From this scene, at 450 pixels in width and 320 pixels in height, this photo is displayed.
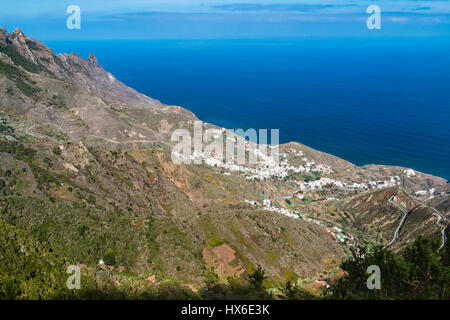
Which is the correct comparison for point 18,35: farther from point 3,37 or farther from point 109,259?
point 109,259

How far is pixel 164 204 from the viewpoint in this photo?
2379 inches

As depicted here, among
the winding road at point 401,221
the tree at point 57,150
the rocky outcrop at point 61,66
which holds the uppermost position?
the rocky outcrop at point 61,66

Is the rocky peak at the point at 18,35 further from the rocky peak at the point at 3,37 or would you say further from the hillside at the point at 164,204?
the hillside at the point at 164,204

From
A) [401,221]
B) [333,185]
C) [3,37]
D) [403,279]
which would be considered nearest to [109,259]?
[403,279]

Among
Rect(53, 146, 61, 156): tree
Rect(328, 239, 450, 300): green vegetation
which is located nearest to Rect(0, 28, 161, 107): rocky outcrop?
Rect(53, 146, 61, 156): tree

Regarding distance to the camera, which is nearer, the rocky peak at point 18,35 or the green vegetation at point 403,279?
the green vegetation at point 403,279

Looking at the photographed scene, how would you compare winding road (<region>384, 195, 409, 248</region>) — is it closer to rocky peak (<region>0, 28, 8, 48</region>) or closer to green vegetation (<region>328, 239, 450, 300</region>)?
green vegetation (<region>328, 239, 450, 300</region>)

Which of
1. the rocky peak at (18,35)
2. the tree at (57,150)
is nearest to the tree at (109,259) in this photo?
the tree at (57,150)

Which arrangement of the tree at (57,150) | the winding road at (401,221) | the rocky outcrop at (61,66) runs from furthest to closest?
the rocky outcrop at (61,66) < the winding road at (401,221) < the tree at (57,150)

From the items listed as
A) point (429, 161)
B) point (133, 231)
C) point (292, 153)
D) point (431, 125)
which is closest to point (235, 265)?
point (133, 231)

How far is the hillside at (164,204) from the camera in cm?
4088

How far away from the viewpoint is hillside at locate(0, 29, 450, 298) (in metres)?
40.9

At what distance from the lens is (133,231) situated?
1732 inches
